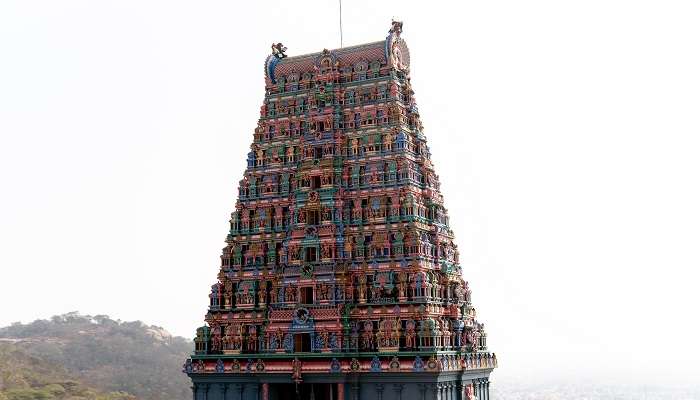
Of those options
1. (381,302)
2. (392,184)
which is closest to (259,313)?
(381,302)

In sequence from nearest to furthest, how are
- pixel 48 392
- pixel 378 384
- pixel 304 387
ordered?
pixel 378 384 < pixel 304 387 < pixel 48 392

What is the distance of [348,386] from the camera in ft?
234

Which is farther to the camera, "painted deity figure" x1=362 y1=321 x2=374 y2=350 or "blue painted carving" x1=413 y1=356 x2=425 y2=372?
"painted deity figure" x1=362 y1=321 x2=374 y2=350

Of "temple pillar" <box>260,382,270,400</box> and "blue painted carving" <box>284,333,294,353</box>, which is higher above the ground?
"blue painted carving" <box>284,333,294,353</box>

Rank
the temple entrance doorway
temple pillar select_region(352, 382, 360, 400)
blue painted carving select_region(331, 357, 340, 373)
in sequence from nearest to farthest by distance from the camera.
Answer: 1. temple pillar select_region(352, 382, 360, 400)
2. blue painted carving select_region(331, 357, 340, 373)
3. the temple entrance doorway

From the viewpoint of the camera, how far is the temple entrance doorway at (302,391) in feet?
243

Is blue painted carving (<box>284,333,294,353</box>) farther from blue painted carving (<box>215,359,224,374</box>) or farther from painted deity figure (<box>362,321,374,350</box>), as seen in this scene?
blue painted carving (<box>215,359,224,374</box>)

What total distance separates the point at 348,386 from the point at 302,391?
5.67 meters

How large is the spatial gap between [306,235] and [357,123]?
1171 centimetres

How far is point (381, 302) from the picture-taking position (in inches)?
2835

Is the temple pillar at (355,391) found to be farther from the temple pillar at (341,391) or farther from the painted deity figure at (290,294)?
the painted deity figure at (290,294)

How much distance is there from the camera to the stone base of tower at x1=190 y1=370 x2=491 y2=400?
6912 centimetres

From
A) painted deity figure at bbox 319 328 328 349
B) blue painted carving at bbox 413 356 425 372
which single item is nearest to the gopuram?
blue painted carving at bbox 413 356 425 372

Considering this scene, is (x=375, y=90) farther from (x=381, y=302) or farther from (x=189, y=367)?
(x=189, y=367)
